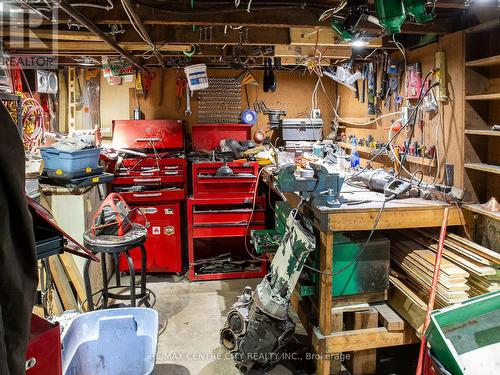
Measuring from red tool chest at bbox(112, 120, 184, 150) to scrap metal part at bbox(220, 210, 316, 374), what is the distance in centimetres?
200

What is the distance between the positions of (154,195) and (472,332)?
111 inches

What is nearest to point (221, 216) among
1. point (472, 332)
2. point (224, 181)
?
point (224, 181)

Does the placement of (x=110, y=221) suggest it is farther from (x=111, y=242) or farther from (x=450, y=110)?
(x=450, y=110)

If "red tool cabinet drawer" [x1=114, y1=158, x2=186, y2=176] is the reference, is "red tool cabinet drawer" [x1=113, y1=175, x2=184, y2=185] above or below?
below

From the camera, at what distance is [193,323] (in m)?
3.13

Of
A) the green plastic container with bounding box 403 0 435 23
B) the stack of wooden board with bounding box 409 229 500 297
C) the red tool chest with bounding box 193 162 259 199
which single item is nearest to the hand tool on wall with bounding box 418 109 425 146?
the stack of wooden board with bounding box 409 229 500 297

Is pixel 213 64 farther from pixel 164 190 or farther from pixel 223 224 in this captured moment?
pixel 223 224

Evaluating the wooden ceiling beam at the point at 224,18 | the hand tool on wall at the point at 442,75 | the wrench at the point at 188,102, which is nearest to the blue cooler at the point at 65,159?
the wooden ceiling beam at the point at 224,18

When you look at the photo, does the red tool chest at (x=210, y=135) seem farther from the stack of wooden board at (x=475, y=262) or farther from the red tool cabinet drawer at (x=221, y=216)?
the stack of wooden board at (x=475, y=262)

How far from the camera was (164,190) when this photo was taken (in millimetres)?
3869

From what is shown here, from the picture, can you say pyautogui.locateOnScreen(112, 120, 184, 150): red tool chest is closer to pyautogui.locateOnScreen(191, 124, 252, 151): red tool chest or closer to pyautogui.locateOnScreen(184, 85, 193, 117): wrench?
pyautogui.locateOnScreen(191, 124, 252, 151): red tool chest

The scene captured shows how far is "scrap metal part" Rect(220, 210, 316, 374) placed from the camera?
225 cm

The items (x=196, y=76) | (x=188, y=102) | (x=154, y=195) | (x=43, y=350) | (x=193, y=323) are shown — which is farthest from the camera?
(x=188, y=102)

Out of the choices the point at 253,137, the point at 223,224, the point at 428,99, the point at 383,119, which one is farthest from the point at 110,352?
the point at 253,137
